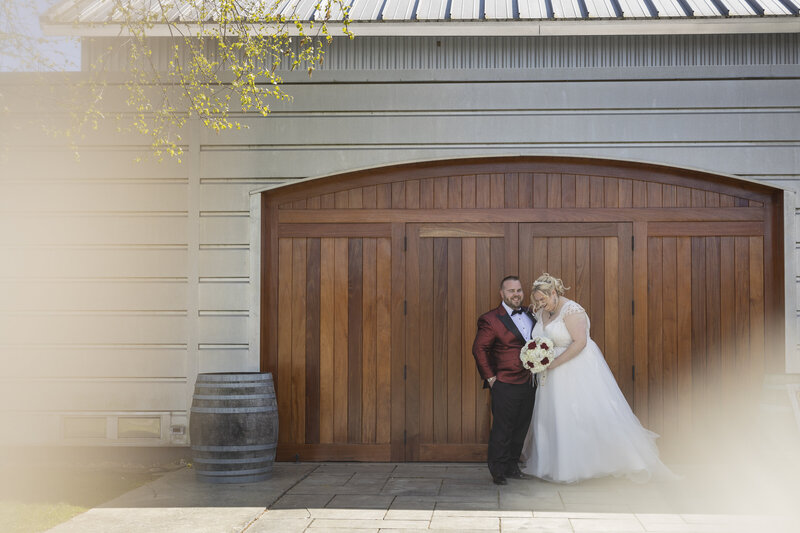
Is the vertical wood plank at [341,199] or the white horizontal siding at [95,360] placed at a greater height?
the vertical wood plank at [341,199]

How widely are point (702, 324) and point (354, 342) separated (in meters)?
3.11

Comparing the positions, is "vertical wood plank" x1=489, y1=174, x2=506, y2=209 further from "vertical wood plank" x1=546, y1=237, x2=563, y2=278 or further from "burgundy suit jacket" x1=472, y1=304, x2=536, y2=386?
"burgundy suit jacket" x1=472, y1=304, x2=536, y2=386

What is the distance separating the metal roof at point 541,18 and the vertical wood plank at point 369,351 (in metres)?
2.14

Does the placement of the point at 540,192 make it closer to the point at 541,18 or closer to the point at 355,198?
the point at 541,18

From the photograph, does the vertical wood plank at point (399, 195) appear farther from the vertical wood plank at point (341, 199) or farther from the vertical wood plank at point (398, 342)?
the vertical wood plank at point (341, 199)

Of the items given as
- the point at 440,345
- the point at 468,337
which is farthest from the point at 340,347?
the point at 468,337

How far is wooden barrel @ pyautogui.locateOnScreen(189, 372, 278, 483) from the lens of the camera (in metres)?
7.10

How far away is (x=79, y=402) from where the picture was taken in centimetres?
830

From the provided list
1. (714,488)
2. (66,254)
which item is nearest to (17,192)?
(66,254)

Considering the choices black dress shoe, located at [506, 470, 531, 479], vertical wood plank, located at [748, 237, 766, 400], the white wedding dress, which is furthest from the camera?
vertical wood plank, located at [748, 237, 766, 400]

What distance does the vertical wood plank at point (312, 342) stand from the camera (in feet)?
27.0

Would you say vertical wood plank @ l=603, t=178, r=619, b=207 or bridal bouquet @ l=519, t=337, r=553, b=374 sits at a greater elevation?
vertical wood plank @ l=603, t=178, r=619, b=207

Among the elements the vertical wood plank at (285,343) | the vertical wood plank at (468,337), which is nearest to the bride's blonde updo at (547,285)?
the vertical wood plank at (468,337)

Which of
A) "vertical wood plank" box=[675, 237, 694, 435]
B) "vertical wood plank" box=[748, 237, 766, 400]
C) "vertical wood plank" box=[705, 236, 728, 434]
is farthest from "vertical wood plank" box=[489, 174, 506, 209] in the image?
"vertical wood plank" box=[748, 237, 766, 400]
